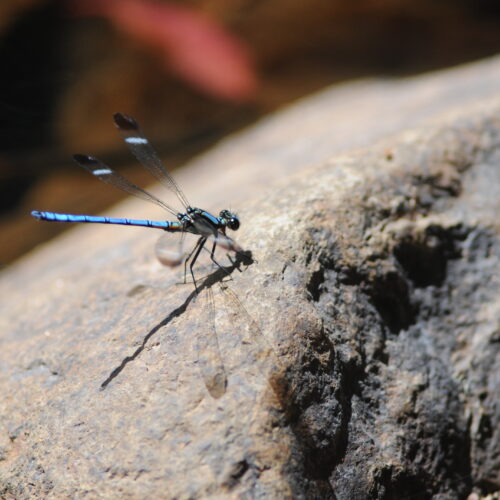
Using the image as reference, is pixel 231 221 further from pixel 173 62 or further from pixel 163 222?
pixel 173 62

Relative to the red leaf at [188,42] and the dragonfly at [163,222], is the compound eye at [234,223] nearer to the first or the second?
the dragonfly at [163,222]

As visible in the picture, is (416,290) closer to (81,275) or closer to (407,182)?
(407,182)

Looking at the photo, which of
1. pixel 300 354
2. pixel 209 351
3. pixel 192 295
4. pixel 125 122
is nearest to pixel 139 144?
pixel 125 122

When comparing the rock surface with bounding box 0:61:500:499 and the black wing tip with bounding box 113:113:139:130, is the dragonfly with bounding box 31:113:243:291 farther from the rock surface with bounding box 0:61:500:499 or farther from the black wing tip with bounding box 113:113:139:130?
the rock surface with bounding box 0:61:500:499

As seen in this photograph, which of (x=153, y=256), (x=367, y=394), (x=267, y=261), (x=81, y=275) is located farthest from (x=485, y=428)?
(x=81, y=275)

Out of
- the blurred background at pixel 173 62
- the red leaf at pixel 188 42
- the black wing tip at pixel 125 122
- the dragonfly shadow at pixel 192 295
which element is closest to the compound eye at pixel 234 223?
the dragonfly shadow at pixel 192 295
